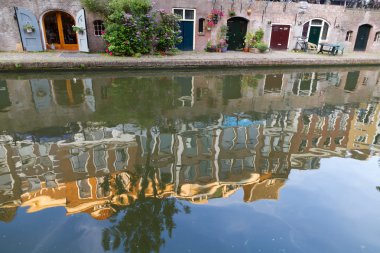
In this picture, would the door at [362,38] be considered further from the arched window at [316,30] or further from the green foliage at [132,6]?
the green foliage at [132,6]

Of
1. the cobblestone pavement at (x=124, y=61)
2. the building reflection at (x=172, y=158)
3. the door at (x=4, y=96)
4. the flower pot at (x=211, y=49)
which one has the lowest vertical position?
the building reflection at (x=172, y=158)

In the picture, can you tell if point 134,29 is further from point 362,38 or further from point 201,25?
point 362,38

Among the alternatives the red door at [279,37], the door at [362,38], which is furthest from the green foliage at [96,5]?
the door at [362,38]

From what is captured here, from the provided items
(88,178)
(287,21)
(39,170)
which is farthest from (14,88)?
(287,21)

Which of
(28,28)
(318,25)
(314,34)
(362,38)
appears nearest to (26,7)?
(28,28)

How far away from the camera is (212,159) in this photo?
5.42m

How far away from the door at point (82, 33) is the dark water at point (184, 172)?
262 inches

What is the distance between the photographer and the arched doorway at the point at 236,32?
18.6m

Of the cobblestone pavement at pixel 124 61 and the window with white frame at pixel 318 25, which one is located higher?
the window with white frame at pixel 318 25

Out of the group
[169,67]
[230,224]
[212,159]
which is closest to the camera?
[230,224]

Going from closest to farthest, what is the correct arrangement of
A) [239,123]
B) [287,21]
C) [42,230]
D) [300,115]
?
[42,230] < [239,123] < [300,115] < [287,21]

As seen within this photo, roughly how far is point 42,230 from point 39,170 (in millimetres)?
1571

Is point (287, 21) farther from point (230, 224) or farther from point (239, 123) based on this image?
point (230, 224)

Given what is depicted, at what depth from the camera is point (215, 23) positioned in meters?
17.5
